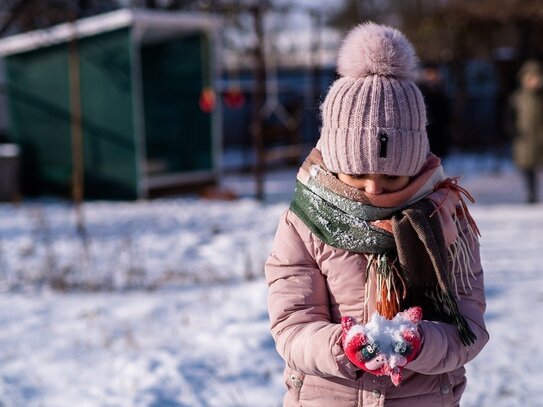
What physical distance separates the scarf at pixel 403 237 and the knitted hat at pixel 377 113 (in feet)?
0.21

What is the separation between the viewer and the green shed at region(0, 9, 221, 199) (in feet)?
32.4

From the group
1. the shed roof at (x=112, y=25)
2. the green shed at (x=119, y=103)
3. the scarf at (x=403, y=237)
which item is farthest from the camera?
the green shed at (x=119, y=103)

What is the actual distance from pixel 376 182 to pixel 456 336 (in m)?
0.41

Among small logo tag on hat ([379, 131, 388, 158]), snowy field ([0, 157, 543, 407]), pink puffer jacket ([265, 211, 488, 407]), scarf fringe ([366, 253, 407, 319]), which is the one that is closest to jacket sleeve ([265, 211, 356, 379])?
pink puffer jacket ([265, 211, 488, 407])

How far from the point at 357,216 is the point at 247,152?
47.0 ft

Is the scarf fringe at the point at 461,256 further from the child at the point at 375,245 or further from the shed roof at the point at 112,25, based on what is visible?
the shed roof at the point at 112,25

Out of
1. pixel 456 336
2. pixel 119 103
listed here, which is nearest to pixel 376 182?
pixel 456 336

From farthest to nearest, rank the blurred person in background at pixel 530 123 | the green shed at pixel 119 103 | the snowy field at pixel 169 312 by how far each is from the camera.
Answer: the green shed at pixel 119 103 < the blurred person in background at pixel 530 123 < the snowy field at pixel 169 312

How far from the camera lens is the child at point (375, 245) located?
5.66 ft

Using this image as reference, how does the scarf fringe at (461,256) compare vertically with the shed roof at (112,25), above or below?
below

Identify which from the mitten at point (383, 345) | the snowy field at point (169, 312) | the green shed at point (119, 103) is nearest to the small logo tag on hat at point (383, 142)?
the mitten at point (383, 345)

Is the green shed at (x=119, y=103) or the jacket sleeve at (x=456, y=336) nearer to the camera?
the jacket sleeve at (x=456, y=336)

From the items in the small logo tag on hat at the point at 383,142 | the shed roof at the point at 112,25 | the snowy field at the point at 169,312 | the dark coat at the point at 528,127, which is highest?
the shed roof at the point at 112,25

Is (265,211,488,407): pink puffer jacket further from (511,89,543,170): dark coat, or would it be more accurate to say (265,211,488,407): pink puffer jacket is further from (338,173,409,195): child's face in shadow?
(511,89,543,170): dark coat
